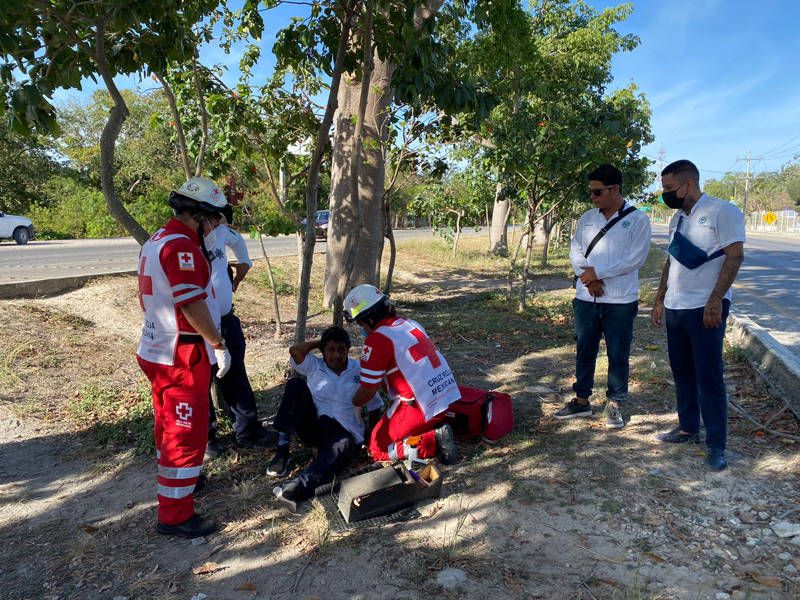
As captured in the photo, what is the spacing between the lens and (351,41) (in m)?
4.70

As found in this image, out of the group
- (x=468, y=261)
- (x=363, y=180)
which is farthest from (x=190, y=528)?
(x=468, y=261)

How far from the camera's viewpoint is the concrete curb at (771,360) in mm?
4590

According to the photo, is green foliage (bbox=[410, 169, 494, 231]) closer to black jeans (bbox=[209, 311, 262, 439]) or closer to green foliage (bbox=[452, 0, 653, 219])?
green foliage (bbox=[452, 0, 653, 219])

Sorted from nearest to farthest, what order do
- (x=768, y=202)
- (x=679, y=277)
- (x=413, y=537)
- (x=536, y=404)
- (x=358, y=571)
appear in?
1. (x=358, y=571)
2. (x=413, y=537)
3. (x=679, y=277)
4. (x=536, y=404)
5. (x=768, y=202)

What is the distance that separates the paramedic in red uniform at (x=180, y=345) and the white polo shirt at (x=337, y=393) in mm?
859

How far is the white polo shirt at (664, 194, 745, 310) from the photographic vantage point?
10.6 ft

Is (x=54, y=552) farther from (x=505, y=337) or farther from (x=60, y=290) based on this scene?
(x=60, y=290)

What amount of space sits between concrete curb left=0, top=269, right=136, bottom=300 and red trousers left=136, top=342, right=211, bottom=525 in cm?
559

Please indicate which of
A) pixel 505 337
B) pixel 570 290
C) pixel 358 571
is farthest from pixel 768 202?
pixel 358 571

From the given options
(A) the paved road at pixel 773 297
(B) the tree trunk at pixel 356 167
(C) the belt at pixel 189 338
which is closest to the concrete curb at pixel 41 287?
(B) the tree trunk at pixel 356 167

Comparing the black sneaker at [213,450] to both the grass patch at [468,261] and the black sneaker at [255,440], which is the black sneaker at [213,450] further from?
the grass patch at [468,261]

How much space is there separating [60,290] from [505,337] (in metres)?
6.22

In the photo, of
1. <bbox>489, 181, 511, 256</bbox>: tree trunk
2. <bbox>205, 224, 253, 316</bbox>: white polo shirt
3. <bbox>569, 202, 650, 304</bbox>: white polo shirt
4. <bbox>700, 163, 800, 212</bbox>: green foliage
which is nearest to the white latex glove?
<bbox>205, 224, 253, 316</bbox>: white polo shirt

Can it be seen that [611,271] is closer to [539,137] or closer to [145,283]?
[145,283]
